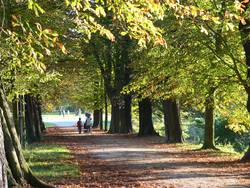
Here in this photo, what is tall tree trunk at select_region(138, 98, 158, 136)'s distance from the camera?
4009 centimetres

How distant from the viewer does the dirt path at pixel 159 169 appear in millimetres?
15672

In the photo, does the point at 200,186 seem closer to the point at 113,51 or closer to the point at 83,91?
the point at 113,51

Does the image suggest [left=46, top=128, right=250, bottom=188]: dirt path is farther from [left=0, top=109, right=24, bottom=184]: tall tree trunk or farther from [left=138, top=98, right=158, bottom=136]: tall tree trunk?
[left=138, top=98, right=158, bottom=136]: tall tree trunk

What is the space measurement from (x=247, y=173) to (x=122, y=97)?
90.4 feet

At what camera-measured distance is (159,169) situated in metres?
19.2

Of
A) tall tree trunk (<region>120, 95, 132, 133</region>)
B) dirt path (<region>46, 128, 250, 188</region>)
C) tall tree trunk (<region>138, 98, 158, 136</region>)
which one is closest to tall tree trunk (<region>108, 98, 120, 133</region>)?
tall tree trunk (<region>120, 95, 132, 133</region>)

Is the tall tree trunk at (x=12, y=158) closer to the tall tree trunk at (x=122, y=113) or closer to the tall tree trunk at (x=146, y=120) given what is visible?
the tall tree trunk at (x=146, y=120)

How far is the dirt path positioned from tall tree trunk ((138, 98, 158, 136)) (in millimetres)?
11997

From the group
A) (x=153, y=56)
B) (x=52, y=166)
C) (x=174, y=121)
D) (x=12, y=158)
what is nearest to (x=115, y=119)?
(x=174, y=121)

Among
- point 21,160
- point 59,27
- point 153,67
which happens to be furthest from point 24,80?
A: point 21,160

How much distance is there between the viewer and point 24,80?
22.1 meters

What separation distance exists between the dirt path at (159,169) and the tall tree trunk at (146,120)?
12.0 m

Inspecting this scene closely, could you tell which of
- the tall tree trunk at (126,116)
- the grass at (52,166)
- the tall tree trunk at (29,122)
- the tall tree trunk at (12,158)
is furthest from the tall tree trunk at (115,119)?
the tall tree trunk at (12,158)

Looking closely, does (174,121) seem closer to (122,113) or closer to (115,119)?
(122,113)
